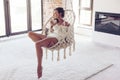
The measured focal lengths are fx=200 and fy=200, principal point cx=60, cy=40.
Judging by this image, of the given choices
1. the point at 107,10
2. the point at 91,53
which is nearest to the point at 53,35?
the point at 91,53

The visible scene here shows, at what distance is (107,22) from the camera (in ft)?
16.8

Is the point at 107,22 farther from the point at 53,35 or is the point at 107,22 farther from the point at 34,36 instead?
the point at 34,36

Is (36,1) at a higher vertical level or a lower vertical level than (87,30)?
higher

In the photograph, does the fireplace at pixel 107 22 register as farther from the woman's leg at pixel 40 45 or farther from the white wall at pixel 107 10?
the woman's leg at pixel 40 45

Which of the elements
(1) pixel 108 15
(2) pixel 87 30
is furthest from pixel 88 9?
(1) pixel 108 15

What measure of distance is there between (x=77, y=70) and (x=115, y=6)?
2193 mm

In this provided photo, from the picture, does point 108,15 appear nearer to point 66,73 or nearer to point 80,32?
point 80,32

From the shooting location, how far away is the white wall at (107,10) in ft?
16.0

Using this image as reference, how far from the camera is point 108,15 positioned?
198 inches

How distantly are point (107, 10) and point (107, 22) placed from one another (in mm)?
307

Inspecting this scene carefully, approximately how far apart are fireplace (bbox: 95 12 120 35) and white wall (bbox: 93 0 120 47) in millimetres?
96

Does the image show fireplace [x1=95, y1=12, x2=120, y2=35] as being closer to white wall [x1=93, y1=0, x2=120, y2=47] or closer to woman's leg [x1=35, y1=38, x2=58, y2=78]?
white wall [x1=93, y1=0, x2=120, y2=47]

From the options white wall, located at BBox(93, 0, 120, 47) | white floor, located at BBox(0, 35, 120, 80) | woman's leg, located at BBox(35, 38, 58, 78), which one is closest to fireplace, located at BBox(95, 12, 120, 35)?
white wall, located at BBox(93, 0, 120, 47)

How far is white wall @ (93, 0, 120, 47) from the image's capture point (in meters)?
4.87
